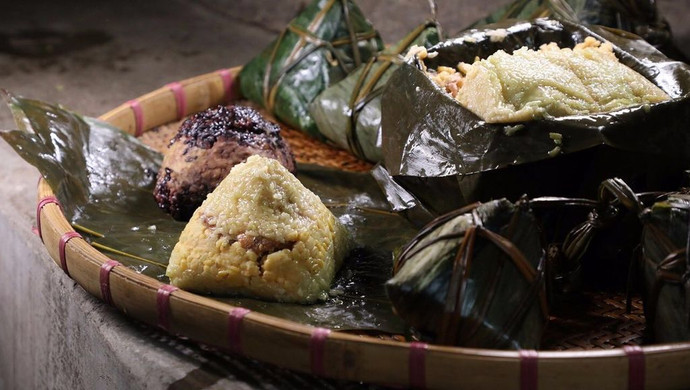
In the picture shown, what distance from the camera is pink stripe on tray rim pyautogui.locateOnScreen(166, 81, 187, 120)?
11.5ft

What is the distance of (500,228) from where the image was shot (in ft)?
5.92

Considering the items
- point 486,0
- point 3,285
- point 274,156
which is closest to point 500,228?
point 274,156

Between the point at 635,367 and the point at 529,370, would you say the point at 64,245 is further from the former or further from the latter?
the point at 635,367

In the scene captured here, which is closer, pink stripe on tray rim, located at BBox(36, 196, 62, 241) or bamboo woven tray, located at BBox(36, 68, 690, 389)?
bamboo woven tray, located at BBox(36, 68, 690, 389)

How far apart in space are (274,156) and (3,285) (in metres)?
1.14

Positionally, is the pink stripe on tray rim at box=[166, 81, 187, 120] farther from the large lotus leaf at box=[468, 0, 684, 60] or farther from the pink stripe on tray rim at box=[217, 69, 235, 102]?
the large lotus leaf at box=[468, 0, 684, 60]

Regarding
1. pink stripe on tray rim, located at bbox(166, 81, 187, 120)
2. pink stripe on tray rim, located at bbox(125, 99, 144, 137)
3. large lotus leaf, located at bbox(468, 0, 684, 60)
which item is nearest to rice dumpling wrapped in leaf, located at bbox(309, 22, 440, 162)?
large lotus leaf, located at bbox(468, 0, 684, 60)

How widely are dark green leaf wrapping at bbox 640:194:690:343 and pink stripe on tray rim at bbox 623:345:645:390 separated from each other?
17 centimetres

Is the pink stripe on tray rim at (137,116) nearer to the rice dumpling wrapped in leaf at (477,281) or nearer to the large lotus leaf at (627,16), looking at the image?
the large lotus leaf at (627,16)

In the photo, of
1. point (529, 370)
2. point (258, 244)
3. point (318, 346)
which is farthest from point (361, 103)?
point (529, 370)

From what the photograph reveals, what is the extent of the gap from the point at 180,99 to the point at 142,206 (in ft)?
2.73

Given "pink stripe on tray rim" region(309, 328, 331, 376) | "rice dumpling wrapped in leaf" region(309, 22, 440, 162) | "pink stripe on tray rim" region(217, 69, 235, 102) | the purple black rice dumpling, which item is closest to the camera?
"pink stripe on tray rim" region(309, 328, 331, 376)

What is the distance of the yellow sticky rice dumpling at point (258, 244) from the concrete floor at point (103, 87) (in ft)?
0.60

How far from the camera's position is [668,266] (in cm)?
186
